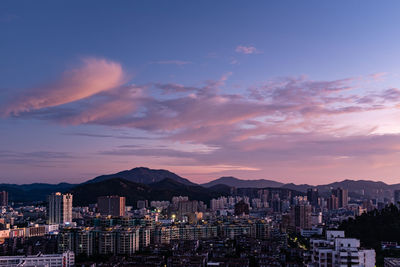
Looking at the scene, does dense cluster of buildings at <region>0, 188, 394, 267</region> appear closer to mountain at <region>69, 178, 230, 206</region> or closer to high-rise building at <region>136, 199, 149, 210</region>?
high-rise building at <region>136, 199, 149, 210</region>

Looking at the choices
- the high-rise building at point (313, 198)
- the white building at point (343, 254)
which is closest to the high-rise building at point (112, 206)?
the high-rise building at point (313, 198)

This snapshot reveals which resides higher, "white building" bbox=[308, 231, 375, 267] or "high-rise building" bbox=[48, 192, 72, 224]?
"white building" bbox=[308, 231, 375, 267]

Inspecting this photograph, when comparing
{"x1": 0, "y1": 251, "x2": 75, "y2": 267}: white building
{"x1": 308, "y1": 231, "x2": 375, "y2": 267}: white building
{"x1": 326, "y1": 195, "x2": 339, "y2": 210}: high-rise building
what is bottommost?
{"x1": 326, "y1": 195, "x2": 339, "y2": 210}: high-rise building

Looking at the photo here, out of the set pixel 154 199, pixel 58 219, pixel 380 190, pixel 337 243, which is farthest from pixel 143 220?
pixel 380 190

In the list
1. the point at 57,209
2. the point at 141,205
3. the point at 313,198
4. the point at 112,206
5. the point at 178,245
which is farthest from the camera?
the point at 313,198

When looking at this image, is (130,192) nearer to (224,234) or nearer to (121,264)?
(224,234)

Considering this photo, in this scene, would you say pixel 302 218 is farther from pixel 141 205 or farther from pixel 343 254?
pixel 141 205

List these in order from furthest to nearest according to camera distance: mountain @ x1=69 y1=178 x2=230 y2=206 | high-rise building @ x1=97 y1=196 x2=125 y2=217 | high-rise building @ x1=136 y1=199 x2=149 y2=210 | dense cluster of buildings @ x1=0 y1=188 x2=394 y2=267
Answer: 1. mountain @ x1=69 y1=178 x2=230 y2=206
2. high-rise building @ x1=136 y1=199 x2=149 y2=210
3. high-rise building @ x1=97 y1=196 x2=125 y2=217
4. dense cluster of buildings @ x1=0 y1=188 x2=394 y2=267

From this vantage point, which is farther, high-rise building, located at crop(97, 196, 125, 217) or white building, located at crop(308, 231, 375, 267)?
high-rise building, located at crop(97, 196, 125, 217)

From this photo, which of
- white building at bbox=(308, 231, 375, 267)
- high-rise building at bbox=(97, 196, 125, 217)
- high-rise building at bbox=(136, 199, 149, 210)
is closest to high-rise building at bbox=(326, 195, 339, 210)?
high-rise building at bbox=(136, 199, 149, 210)

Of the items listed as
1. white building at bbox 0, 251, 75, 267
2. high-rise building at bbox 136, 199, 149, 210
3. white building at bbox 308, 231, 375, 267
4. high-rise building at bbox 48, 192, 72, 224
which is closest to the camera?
white building at bbox 308, 231, 375, 267

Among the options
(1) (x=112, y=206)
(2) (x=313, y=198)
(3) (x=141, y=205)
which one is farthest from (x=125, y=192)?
(2) (x=313, y=198)
